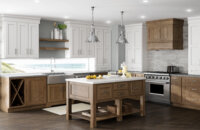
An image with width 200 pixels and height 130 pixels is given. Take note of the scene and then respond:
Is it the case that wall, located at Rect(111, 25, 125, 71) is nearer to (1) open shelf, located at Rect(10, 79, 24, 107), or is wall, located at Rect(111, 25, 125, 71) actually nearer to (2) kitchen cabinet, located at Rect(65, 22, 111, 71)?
(2) kitchen cabinet, located at Rect(65, 22, 111, 71)

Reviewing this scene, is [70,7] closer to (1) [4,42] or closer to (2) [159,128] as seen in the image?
(1) [4,42]

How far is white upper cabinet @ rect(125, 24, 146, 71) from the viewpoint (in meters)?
8.99

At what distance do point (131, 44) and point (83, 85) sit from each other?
4.16 meters

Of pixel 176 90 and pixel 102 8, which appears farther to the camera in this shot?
pixel 176 90

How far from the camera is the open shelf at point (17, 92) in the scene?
6961 millimetres

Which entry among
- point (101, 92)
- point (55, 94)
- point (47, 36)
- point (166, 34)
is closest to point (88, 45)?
point (47, 36)

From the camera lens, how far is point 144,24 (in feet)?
29.5

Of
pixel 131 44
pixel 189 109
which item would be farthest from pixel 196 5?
pixel 131 44

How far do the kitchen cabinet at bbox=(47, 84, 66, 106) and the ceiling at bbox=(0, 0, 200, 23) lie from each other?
206 centimetres

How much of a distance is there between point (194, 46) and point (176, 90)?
53.7 inches

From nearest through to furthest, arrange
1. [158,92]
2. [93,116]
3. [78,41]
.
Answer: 1. [93,116]
2. [158,92]
3. [78,41]

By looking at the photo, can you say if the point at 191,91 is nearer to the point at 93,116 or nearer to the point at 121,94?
the point at 121,94

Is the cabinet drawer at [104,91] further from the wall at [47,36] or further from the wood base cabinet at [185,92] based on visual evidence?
the wall at [47,36]

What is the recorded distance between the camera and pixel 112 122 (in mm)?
5777
